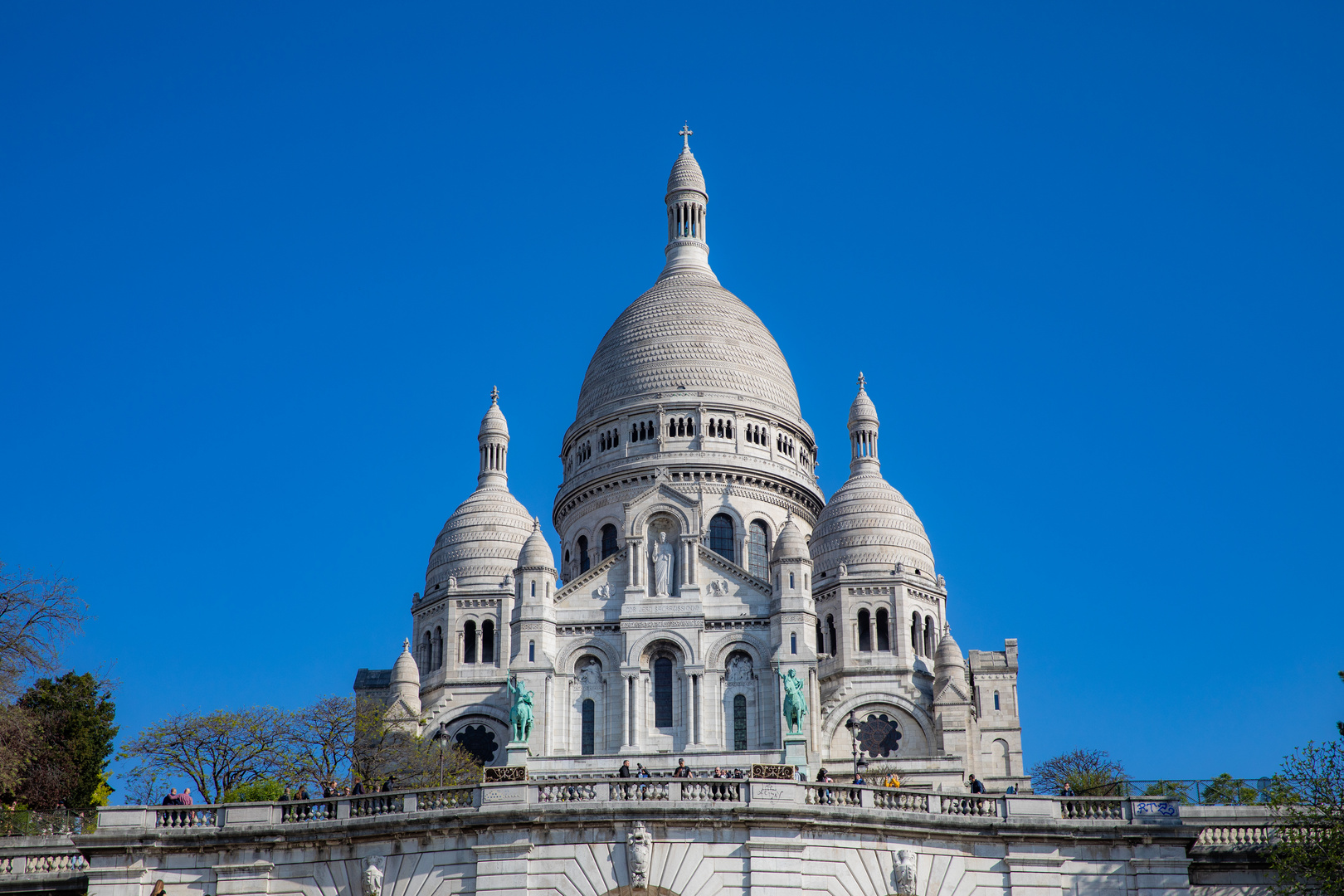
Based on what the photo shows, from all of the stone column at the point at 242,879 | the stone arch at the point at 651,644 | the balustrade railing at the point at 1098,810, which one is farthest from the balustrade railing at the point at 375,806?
the stone arch at the point at 651,644

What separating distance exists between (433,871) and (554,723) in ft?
135

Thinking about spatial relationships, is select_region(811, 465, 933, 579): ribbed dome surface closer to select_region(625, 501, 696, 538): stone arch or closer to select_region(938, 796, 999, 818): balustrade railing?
select_region(625, 501, 696, 538): stone arch

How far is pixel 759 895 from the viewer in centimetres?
3200

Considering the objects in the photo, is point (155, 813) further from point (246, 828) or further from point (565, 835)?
point (565, 835)

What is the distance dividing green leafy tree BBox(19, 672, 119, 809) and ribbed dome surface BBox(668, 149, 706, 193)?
188 ft

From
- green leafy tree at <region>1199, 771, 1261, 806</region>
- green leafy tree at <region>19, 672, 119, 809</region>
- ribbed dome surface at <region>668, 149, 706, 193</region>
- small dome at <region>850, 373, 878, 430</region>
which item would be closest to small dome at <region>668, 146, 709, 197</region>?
ribbed dome surface at <region>668, 149, 706, 193</region>

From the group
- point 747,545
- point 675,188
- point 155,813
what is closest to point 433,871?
point 155,813

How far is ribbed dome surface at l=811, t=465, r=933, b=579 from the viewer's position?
272ft

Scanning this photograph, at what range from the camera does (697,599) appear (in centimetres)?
7588

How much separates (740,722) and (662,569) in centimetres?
784

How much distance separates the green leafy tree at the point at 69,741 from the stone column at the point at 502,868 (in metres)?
17.8

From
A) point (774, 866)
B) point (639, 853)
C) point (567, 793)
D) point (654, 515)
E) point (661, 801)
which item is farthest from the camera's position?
point (654, 515)

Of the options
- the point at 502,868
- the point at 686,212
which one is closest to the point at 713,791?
the point at 502,868

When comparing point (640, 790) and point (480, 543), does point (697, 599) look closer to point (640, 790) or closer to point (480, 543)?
point (480, 543)
